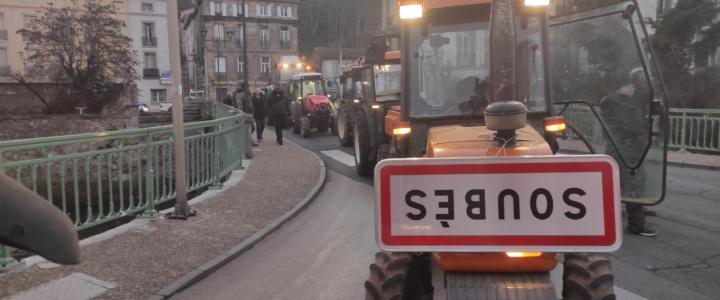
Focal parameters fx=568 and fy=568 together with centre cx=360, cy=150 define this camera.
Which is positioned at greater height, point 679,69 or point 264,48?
point 264,48

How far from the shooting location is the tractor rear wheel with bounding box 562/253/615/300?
9.66ft

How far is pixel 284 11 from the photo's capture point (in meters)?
76.4

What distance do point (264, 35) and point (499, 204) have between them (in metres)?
74.1

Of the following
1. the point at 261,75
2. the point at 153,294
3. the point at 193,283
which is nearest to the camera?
the point at 153,294

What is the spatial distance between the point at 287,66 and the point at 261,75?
131 feet

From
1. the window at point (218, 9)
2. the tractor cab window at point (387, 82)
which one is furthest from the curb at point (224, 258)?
the window at point (218, 9)

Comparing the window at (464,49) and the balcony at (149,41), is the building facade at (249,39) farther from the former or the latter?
the window at (464,49)

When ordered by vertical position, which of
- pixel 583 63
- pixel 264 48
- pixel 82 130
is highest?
pixel 264 48

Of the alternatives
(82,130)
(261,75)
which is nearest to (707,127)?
(82,130)

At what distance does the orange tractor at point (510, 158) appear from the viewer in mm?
2607

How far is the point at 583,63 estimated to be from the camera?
5.32 meters

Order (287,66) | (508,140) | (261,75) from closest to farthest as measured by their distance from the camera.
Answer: (508,140)
(287,66)
(261,75)

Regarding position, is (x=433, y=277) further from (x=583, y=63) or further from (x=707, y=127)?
(x=707, y=127)

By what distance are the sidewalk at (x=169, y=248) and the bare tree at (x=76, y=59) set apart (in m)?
25.0
